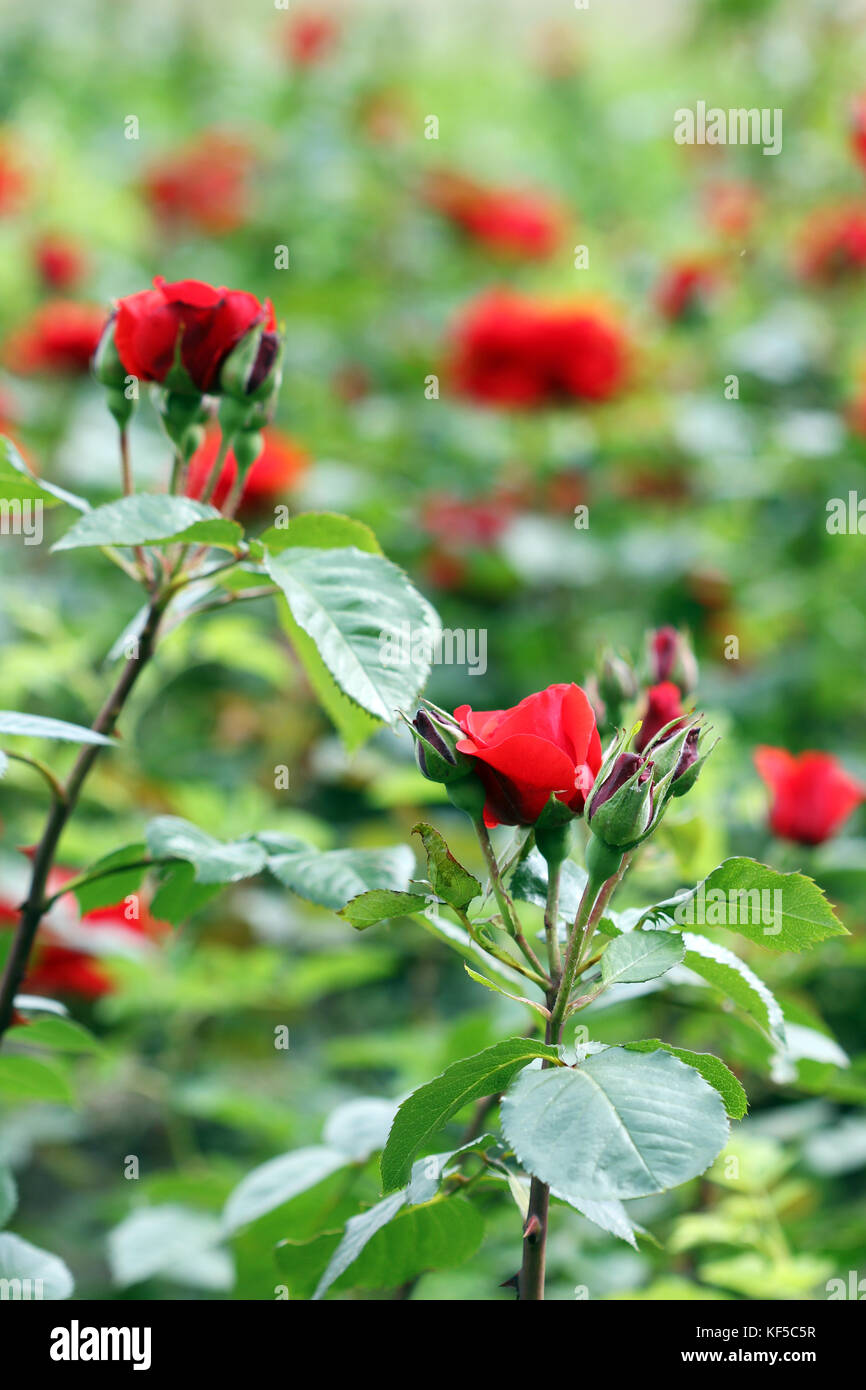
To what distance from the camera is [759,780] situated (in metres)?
1.39

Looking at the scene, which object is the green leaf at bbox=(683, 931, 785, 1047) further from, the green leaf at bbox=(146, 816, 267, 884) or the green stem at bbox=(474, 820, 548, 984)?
the green leaf at bbox=(146, 816, 267, 884)

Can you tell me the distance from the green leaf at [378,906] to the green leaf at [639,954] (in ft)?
0.26

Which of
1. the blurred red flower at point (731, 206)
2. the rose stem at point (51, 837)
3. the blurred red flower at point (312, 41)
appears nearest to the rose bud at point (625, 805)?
the rose stem at point (51, 837)

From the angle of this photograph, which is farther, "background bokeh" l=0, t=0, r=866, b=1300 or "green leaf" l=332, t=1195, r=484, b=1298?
"background bokeh" l=0, t=0, r=866, b=1300

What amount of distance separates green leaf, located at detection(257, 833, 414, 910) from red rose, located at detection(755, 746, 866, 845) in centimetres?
33

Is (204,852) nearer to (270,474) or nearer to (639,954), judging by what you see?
(639,954)

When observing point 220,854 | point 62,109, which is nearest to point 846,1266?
point 220,854

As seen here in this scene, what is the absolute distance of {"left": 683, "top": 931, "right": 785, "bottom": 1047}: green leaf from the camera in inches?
19.7

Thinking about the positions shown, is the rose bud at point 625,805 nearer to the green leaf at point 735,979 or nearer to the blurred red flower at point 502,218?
the green leaf at point 735,979

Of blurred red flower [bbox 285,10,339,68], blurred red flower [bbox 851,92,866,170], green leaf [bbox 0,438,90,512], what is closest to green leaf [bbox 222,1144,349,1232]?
green leaf [bbox 0,438,90,512]

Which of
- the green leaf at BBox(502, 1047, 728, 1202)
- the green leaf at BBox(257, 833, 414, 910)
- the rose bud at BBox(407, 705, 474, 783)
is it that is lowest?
the green leaf at BBox(502, 1047, 728, 1202)

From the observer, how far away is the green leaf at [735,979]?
0.50 meters

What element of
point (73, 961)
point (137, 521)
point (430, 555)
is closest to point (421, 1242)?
point (137, 521)
